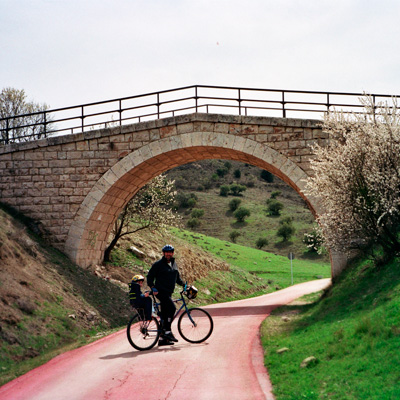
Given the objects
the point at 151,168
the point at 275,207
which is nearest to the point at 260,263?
the point at 151,168

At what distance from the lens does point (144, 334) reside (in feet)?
31.2

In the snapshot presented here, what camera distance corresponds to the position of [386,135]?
12.7m

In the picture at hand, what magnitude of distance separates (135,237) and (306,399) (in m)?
21.4

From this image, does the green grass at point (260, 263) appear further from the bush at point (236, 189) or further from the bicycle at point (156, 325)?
the bush at point (236, 189)

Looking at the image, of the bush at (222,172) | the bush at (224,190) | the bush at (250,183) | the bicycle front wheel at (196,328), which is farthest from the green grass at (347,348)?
the bush at (222,172)

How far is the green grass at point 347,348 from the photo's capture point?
6.08 meters

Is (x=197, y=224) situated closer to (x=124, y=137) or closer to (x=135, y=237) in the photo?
(x=135, y=237)

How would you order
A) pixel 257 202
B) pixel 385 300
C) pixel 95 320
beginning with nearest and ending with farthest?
pixel 385 300 < pixel 95 320 < pixel 257 202

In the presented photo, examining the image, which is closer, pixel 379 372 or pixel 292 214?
pixel 379 372

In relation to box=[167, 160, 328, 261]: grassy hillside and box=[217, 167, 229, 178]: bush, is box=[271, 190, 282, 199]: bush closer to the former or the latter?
box=[167, 160, 328, 261]: grassy hillside

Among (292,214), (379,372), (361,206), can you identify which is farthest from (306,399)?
(292,214)

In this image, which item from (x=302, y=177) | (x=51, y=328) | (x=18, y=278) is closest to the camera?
(x=51, y=328)

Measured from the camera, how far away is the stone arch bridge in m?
18.3

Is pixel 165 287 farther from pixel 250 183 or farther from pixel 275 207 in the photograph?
pixel 250 183
